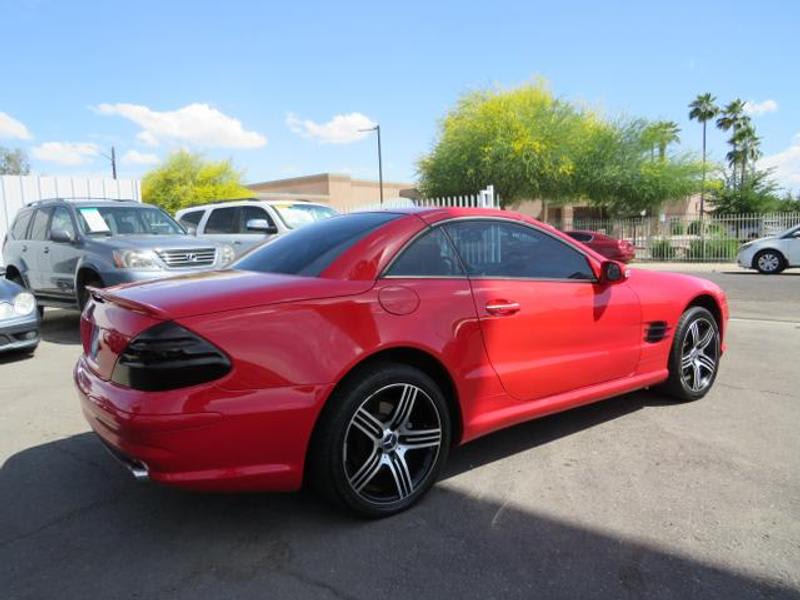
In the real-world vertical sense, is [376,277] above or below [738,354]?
above

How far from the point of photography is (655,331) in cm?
440

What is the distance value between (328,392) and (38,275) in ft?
26.7

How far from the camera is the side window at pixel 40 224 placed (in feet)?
30.1

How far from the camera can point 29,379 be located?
606 centimetres

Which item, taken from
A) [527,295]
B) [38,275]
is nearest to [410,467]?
[527,295]

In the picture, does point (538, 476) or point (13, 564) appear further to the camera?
point (538, 476)

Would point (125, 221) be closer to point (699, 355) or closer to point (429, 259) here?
point (429, 259)

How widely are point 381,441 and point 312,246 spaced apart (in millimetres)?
1205

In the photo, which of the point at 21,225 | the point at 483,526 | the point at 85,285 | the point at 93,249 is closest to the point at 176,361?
the point at 483,526

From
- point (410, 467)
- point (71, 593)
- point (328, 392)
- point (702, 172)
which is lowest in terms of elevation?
point (71, 593)

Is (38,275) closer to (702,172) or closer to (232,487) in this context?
(232,487)

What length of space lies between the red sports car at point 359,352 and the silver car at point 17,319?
4.15 m

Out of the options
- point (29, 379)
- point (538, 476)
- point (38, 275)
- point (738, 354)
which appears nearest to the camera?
point (538, 476)

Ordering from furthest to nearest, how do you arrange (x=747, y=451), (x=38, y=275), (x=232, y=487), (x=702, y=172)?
(x=702, y=172), (x=38, y=275), (x=747, y=451), (x=232, y=487)
